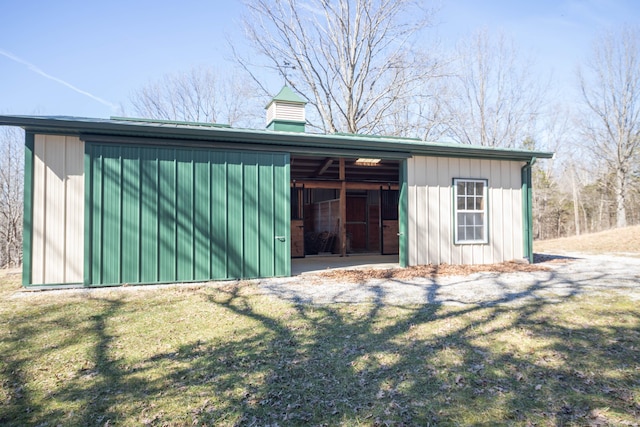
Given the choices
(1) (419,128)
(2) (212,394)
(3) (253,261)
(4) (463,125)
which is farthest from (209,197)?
(4) (463,125)

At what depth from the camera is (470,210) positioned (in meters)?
9.34

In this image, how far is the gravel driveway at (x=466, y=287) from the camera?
18.9 ft

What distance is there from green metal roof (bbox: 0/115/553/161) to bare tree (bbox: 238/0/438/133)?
478 inches

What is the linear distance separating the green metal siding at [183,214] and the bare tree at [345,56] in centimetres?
1393

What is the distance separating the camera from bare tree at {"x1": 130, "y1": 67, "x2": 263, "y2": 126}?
1044 inches

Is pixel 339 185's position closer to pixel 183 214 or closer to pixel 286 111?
pixel 286 111

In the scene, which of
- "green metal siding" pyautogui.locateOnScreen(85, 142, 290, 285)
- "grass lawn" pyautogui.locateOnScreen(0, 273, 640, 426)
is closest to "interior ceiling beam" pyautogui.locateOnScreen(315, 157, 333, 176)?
"green metal siding" pyautogui.locateOnScreen(85, 142, 290, 285)

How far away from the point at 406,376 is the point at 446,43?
21568 mm

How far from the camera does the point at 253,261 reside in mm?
7551

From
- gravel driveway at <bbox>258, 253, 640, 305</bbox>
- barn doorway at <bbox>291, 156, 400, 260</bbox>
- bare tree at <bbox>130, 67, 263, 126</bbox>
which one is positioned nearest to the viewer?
gravel driveway at <bbox>258, 253, 640, 305</bbox>

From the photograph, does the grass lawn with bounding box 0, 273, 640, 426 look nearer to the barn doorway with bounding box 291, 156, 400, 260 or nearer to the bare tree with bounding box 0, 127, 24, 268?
the barn doorway with bounding box 291, 156, 400, 260

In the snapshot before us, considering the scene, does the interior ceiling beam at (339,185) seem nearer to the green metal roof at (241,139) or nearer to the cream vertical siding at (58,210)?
the green metal roof at (241,139)

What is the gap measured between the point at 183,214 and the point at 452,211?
5846 millimetres

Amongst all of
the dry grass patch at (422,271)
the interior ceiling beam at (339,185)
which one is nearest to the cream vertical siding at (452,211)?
the dry grass patch at (422,271)
